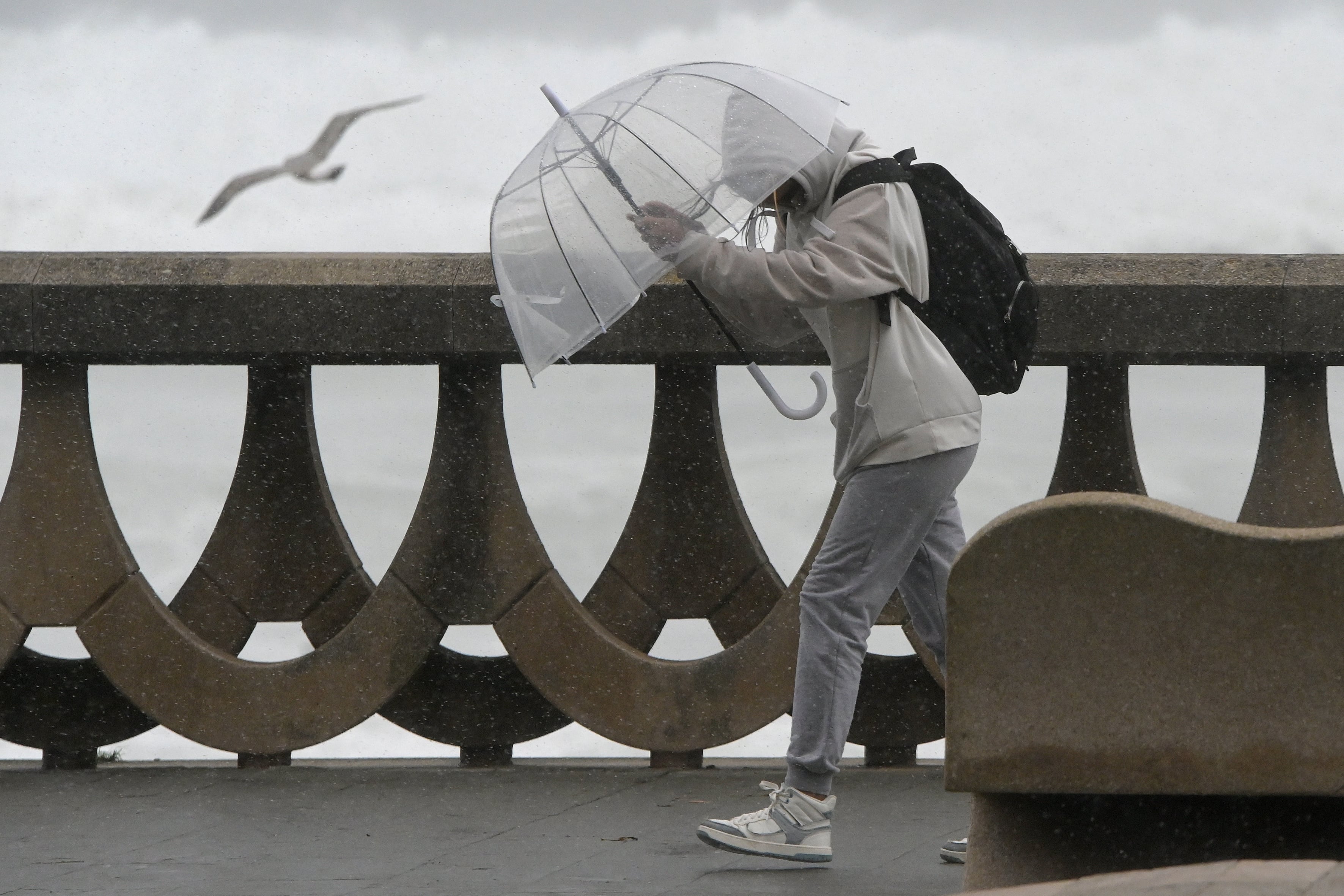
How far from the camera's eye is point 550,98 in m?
3.93

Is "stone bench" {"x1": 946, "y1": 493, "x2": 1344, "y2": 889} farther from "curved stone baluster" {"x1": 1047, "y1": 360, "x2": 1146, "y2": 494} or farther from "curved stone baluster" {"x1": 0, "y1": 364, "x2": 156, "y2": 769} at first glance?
"curved stone baluster" {"x1": 0, "y1": 364, "x2": 156, "y2": 769}

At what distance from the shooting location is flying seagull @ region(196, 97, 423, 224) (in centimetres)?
559

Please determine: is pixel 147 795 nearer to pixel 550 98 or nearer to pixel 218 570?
pixel 218 570

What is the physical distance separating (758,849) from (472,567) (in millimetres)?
1765

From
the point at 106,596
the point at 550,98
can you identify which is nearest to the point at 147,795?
the point at 106,596

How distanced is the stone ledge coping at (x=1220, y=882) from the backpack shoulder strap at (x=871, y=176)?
1.78 meters

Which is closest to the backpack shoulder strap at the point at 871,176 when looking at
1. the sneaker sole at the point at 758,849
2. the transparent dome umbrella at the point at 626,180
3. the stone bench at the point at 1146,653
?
the transparent dome umbrella at the point at 626,180

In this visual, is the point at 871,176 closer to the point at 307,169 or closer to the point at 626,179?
the point at 626,179

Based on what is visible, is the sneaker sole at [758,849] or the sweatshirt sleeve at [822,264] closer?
the sweatshirt sleeve at [822,264]

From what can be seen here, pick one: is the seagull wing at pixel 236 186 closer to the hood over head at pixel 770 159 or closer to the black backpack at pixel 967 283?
the hood over head at pixel 770 159

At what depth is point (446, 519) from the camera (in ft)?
17.2

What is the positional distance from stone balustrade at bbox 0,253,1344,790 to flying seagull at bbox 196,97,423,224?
1.72ft

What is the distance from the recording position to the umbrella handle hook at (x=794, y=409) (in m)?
4.02

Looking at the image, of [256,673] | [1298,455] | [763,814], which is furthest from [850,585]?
[256,673]
